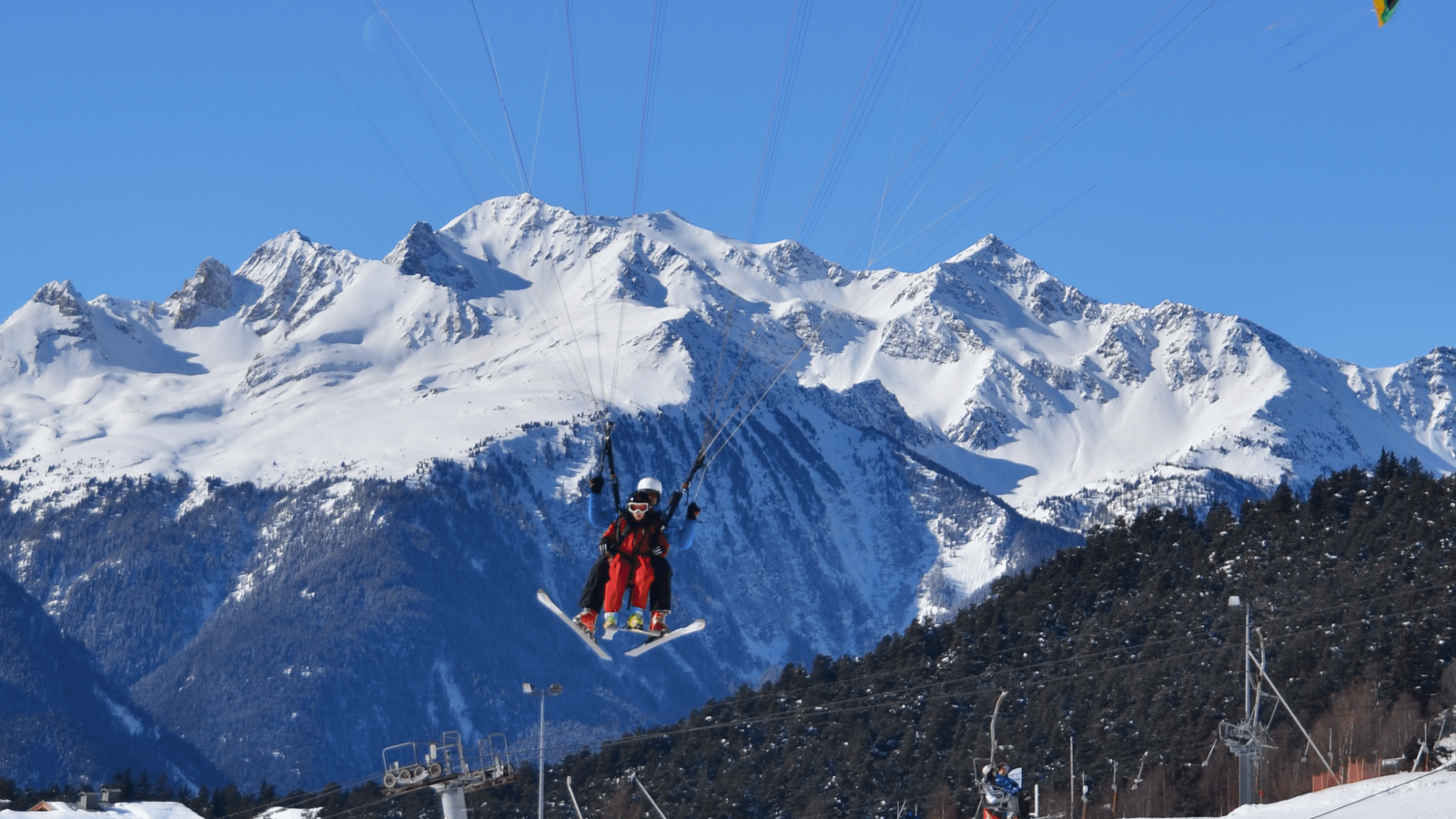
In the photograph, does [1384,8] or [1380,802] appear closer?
[1384,8]

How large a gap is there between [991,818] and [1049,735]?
58.0m

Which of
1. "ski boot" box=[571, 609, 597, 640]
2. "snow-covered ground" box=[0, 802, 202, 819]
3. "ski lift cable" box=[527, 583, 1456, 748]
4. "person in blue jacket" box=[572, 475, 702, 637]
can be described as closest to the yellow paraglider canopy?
"person in blue jacket" box=[572, 475, 702, 637]

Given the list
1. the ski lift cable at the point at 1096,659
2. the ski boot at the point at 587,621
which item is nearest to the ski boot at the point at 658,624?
Answer: the ski boot at the point at 587,621

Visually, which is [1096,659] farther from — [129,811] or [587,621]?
[587,621]

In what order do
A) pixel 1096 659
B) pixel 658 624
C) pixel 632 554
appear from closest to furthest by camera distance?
pixel 658 624 < pixel 632 554 < pixel 1096 659

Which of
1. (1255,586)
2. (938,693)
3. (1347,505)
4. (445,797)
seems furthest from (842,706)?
A: (445,797)

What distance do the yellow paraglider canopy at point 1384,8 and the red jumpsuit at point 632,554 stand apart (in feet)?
56.3

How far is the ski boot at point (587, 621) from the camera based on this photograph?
122ft

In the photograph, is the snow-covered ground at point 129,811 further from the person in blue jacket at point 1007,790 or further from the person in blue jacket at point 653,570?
the person in blue jacket at point 1007,790

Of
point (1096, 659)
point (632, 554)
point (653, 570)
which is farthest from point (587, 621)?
point (1096, 659)

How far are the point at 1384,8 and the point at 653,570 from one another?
58.8 ft

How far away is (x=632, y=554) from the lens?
36.8 m

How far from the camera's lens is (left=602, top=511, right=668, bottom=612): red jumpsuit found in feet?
120

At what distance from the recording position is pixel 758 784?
346 ft
